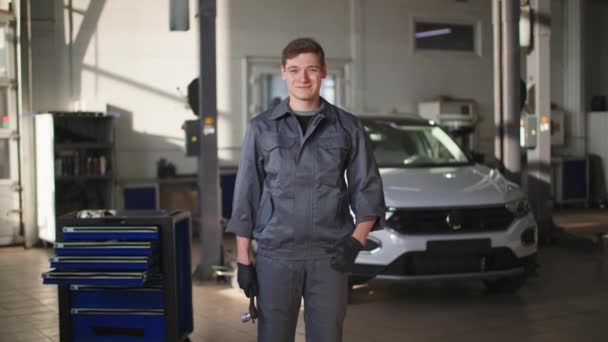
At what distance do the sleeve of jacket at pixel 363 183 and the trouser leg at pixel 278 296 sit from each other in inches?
13.1

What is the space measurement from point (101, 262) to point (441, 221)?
2654 mm

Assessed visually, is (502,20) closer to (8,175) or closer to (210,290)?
(210,290)

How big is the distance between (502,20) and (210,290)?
4767 mm

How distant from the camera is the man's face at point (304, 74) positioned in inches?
116

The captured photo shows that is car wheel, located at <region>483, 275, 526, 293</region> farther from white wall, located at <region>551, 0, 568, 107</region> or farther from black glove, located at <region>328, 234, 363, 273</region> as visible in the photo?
white wall, located at <region>551, 0, 568, 107</region>

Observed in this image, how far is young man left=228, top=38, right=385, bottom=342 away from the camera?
2949mm

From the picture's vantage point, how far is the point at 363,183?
304 cm

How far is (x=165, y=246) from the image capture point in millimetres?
4605

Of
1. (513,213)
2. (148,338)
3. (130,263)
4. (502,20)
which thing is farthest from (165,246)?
(502,20)

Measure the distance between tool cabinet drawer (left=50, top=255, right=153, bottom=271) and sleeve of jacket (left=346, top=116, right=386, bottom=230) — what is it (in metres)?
1.78

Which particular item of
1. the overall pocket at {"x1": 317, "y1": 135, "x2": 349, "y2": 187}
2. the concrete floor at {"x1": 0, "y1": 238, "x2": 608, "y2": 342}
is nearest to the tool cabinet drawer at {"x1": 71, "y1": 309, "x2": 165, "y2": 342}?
the concrete floor at {"x1": 0, "y1": 238, "x2": 608, "y2": 342}

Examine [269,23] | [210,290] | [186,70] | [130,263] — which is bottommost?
[210,290]

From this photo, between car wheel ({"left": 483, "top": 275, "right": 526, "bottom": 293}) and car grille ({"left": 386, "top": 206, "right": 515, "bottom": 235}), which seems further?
car wheel ({"left": 483, "top": 275, "right": 526, "bottom": 293})

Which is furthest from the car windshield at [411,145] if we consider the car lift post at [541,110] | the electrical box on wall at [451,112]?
the electrical box on wall at [451,112]
